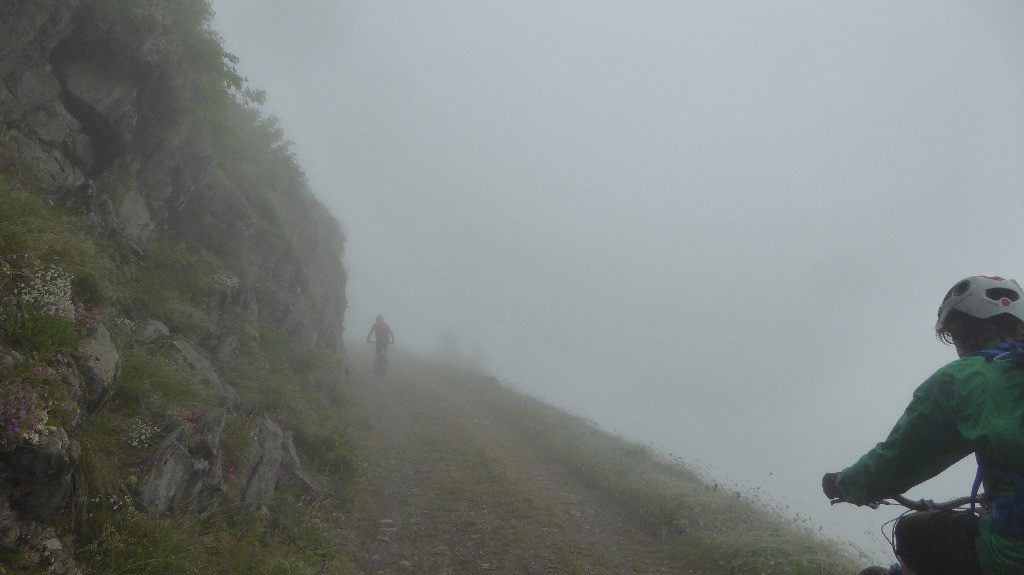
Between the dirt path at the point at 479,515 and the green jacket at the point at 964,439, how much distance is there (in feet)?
21.1

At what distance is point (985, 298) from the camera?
3.85 metres

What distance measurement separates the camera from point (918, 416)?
362cm

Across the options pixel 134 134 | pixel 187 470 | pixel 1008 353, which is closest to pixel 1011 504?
pixel 1008 353

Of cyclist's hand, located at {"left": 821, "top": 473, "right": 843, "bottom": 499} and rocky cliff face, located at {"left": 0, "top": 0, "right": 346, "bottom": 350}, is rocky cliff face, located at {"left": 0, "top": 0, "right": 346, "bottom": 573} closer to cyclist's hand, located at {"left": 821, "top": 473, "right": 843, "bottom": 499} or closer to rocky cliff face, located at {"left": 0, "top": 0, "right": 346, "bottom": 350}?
rocky cliff face, located at {"left": 0, "top": 0, "right": 346, "bottom": 350}

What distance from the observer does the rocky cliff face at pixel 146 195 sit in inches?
211

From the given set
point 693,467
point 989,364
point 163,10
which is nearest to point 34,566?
point 989,364

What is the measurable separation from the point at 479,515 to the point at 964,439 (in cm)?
932

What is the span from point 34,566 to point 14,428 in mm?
1218

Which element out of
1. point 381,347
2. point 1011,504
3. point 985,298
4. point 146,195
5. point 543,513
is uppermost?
point 381,347

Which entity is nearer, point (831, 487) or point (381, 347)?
point (831, 487)

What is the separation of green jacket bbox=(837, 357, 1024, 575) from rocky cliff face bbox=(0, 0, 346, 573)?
7293mm

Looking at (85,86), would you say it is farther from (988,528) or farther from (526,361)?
(526,361)

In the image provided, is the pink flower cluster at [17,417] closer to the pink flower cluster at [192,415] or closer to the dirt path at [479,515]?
the pink flower cluster at [192,415]

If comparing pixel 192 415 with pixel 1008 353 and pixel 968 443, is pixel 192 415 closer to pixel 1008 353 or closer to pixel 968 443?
pixel 968 443
